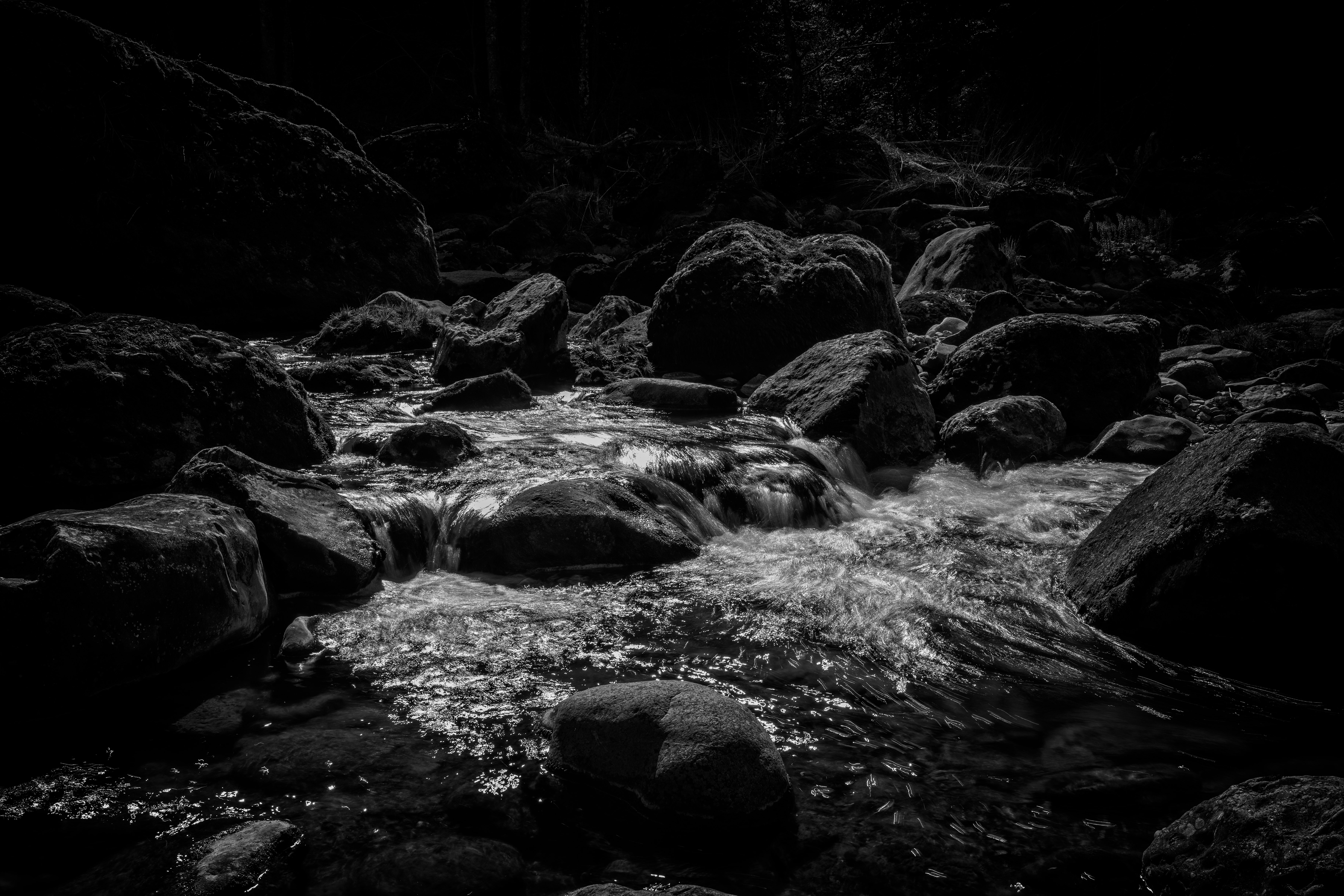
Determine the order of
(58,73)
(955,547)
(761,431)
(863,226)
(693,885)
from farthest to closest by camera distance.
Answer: (863,226) → (58,73) → (761,431) → (955,547) → (693,885)

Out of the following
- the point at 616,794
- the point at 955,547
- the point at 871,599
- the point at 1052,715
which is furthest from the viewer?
Answer: the point at 955,547

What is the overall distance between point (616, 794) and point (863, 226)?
569 inches

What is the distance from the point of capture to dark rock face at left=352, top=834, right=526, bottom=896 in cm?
237

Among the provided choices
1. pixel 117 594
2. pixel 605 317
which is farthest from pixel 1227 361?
pixel 117 594

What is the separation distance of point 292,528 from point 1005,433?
5.26 m

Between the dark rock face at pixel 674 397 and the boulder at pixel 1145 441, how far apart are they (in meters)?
3.02

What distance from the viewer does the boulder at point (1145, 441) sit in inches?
279

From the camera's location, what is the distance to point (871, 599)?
14.8 ft

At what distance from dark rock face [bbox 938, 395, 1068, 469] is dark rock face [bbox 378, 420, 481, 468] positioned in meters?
3.78

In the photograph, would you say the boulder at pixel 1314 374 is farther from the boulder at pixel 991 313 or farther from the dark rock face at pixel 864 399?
the dark rock face at pixel 864 399

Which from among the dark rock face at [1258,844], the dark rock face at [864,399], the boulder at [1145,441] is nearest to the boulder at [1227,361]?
the boulder at [1145,441]

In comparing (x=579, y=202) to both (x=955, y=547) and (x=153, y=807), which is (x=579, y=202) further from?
(x=153, y=807)

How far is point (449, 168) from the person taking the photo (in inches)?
727

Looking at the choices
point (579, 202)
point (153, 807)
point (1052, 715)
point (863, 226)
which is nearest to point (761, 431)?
point (1052, 715)
